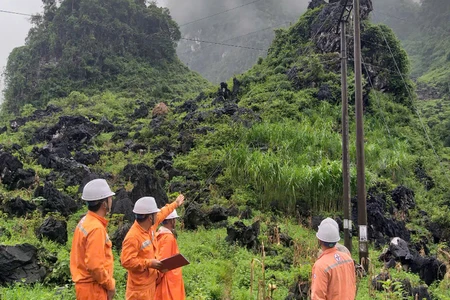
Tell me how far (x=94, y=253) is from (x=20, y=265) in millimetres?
3401

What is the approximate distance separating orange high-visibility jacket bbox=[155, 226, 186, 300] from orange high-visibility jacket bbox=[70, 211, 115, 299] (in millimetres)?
827

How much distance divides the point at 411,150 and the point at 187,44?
77828 mm

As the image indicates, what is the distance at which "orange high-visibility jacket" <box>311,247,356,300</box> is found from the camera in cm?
374

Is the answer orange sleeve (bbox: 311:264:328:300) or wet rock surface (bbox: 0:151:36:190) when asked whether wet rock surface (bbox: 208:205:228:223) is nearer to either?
wet rock surface (bbox: 0:151:36:190)

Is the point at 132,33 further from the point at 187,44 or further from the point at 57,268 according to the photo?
the point at 187,44

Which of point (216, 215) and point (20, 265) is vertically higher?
point (20, 265)

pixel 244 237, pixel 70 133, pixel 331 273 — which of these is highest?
pixel 70 133

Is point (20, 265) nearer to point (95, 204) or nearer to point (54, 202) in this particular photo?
point (95, 204)

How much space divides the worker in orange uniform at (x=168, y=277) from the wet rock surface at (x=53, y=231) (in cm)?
472

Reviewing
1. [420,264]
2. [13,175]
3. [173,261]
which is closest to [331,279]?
[173,261]

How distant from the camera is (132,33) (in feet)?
143

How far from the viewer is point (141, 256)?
4.03 meters

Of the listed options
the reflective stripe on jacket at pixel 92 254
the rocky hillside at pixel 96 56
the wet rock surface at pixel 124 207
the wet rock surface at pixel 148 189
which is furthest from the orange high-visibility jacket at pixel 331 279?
the rocky hillside at pixel 96 56

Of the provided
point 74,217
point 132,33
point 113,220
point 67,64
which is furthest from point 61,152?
point 132,33
